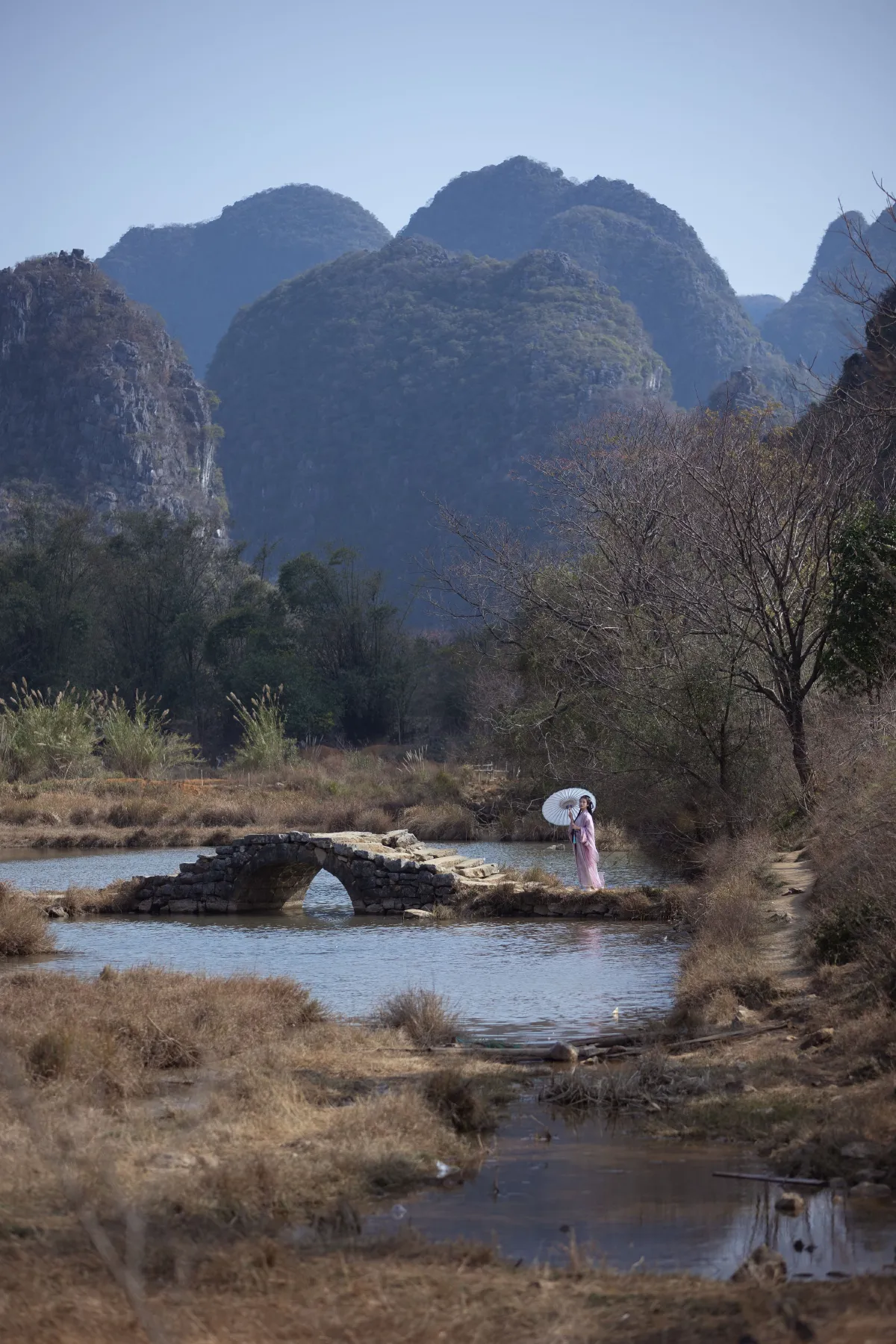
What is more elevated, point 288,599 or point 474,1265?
point 288,599

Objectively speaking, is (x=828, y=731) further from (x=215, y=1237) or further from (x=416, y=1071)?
(x=215, y=1237)

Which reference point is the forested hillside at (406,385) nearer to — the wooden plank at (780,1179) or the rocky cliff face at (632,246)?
the rocky cliff face at (632,246)

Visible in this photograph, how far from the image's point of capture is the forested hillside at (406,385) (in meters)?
103

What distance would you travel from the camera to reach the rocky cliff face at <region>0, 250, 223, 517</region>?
337ft

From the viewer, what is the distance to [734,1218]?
6.84 metres

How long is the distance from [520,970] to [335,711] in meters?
40.6

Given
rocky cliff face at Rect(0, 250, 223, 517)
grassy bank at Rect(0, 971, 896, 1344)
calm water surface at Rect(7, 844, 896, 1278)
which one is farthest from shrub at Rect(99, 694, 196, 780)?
rocky cliff face at Rect(0, 250, 223, 517)

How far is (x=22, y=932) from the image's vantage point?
17828mm

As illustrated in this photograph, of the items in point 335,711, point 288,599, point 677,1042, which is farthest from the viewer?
point 288,599

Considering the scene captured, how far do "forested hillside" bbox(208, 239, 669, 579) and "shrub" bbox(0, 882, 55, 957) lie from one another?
78.2 metres

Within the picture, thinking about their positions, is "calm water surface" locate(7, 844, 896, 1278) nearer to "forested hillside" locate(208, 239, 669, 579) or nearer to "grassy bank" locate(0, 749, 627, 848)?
"grassy bank" locate(0, 749, 627, 848)

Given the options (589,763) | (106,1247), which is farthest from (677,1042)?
(589,763)

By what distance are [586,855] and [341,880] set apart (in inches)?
160

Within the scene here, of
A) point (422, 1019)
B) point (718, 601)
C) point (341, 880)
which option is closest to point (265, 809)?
point (341, 880)
